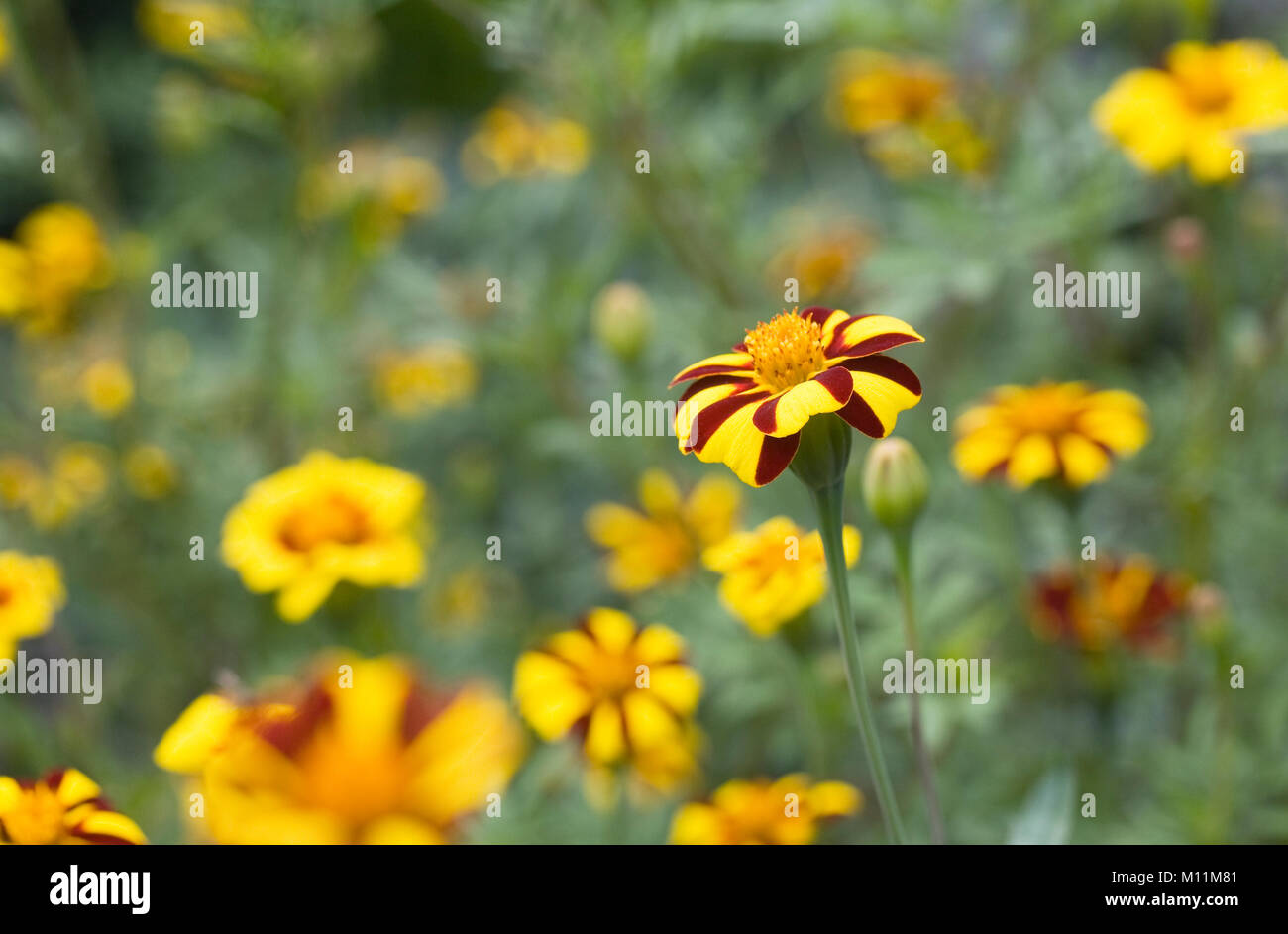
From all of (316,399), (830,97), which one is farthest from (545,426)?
(830,97)

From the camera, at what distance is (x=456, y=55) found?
2141mm

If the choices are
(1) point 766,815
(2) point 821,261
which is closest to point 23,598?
(1) point 766,815

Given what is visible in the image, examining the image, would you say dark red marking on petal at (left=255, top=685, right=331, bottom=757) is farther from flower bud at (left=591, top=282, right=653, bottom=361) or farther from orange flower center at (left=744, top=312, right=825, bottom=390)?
flower bud at (left=591, top=282, right=653, bottom=361)

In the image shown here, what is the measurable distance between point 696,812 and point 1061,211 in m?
0.62

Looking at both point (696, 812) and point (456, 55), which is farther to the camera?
point (456, 55)

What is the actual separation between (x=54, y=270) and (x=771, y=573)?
1.14 meters

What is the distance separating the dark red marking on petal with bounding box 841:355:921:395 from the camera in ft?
1.60

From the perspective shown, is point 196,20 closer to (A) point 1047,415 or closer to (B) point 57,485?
(B) point 57,485

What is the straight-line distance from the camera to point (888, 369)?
502mm

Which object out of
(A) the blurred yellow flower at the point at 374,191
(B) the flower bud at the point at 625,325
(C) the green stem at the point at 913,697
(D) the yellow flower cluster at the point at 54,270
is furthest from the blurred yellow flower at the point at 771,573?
(D) the yellow flower cluster at the point at 54,270

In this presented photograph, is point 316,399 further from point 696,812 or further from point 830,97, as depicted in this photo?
point 830,97

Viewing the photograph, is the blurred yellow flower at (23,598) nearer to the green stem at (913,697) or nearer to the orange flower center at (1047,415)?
the green stem at (913,697)

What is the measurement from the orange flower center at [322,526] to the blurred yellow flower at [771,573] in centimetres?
33

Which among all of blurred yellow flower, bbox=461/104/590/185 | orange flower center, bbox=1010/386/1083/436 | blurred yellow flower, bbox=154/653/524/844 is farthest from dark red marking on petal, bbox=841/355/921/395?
blurred yellow flower, bbox=461/104/590/185
